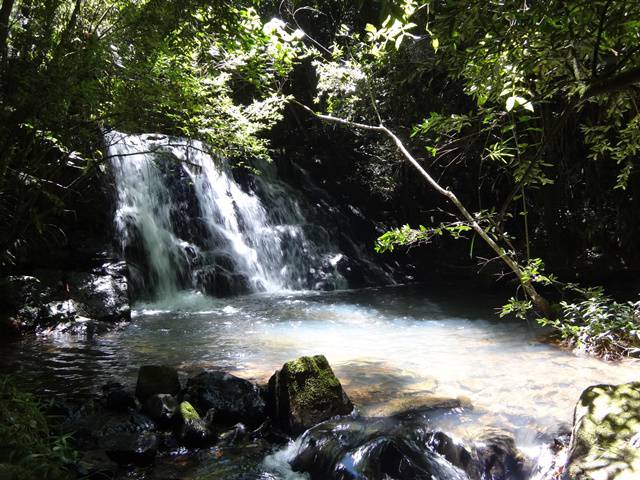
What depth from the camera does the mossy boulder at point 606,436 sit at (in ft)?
9.01

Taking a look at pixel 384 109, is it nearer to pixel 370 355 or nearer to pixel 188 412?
pixel 370 355

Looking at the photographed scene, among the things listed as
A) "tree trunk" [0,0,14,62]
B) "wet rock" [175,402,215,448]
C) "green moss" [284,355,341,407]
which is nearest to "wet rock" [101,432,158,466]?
"wet rock" [175,402,215,448]

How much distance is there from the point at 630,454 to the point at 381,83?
925cm

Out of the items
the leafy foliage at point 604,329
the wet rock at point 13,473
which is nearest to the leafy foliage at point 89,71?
the wet rock at point 13,473

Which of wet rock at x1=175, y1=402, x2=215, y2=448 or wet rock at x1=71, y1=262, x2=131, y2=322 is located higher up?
wet rock at x1=71, y1=262, x2=131, y2=322

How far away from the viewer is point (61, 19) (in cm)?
505

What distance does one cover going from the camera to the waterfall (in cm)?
1085

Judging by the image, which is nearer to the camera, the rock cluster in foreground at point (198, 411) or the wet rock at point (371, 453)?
the wet rock at point (371, 453)

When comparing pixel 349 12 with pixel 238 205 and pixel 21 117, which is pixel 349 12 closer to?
pixel 238 205

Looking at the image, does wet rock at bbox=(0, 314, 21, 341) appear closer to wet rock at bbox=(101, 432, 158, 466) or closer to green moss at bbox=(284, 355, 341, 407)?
wet rock at bbox=(101, 432, 158, 466)

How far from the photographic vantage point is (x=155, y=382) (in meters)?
4.54

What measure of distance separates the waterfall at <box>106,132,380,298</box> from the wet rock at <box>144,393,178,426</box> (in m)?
6.32

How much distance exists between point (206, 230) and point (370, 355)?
278 inches

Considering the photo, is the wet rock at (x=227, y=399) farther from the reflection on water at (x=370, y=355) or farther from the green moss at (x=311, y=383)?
the reflection on water at (x=370, y=355)
